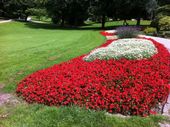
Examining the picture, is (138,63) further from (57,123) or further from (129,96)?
(57,123)

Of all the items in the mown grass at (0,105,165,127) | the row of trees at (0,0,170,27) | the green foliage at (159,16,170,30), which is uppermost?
the row of trees at (0,0,170,27)

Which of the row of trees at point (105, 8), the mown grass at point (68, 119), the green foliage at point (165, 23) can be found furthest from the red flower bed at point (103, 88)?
the row of trees at point (105, 8)

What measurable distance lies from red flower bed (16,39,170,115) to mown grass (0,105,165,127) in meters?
0.25

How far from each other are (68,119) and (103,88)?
119 centimetres

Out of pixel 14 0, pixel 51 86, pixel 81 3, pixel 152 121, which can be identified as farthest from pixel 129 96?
pixel 14 0

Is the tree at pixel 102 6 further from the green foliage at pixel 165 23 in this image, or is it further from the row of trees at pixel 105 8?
the green foliage at pixel 165 23

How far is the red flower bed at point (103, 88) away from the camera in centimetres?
496

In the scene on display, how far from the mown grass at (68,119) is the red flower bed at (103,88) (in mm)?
246

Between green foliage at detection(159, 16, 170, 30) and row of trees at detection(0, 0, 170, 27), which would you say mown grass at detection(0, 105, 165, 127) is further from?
row of trees at detection(0, 0, 170, 27)

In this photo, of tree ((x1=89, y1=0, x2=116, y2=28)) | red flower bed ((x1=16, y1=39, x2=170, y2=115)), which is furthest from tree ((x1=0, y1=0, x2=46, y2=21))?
red flower bed ((x1=16, y1=39, x2=170, y2=115))

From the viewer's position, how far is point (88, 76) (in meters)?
6.12

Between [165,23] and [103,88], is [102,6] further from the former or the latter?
[103,88]

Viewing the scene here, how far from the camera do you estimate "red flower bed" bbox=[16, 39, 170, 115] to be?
4957 mm

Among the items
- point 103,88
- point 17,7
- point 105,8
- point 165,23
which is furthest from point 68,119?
point 17,7
